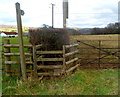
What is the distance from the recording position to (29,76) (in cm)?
309

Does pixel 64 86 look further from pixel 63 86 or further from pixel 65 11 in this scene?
pixel 65 11

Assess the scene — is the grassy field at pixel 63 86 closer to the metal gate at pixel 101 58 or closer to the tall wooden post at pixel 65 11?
the metal gate at pixel 101 58

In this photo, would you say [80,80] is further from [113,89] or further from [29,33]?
[29,33]

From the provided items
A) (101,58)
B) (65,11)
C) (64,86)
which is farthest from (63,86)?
(65,11)

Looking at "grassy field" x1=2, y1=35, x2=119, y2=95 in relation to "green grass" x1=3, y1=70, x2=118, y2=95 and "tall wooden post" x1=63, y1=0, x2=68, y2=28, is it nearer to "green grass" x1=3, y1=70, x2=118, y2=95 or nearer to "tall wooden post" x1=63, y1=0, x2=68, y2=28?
"green grass" x1=3, y1=70, x2=118, y2=95

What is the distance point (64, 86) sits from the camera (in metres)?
2.71

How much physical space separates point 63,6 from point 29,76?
9.35 feet

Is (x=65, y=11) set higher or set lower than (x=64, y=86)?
higher

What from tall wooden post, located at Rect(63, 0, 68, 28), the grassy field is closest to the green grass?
the grassy field

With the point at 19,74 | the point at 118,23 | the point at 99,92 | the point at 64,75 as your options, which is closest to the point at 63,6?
the point at 118,23

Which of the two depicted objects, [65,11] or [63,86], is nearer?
[63,86]

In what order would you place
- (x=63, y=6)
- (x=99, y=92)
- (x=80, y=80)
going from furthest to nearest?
(x=63, y=6)
(x=80, y=80)
(x=99, y=92)

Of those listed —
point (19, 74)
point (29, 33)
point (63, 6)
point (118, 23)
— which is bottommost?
point (19, 74)

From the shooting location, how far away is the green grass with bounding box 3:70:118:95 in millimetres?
2449
